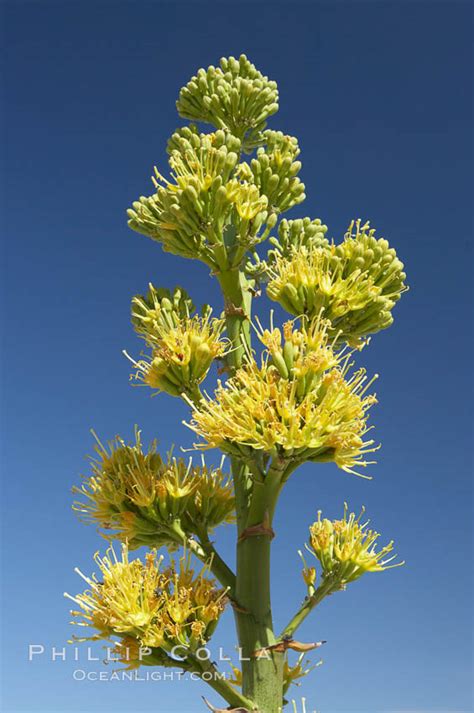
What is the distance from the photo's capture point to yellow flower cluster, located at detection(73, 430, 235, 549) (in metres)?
6.67

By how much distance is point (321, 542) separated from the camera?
7.06 m

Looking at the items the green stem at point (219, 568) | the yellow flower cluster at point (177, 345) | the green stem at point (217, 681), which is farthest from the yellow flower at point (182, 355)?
the green stem at point (217, 681)

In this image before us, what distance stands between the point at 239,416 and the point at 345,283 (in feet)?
5.35

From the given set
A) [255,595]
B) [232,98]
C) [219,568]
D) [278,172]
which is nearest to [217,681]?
[255,595]

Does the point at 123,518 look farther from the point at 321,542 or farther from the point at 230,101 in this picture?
the point at 230,101

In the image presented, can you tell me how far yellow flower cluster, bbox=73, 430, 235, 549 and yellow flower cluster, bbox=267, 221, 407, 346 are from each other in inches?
67.3

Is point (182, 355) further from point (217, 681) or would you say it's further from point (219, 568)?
point (217, 681)

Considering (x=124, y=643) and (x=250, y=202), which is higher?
(x=250, y=202)

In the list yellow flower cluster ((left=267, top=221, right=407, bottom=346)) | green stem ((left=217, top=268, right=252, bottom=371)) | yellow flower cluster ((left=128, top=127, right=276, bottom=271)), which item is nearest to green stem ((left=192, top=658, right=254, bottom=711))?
green stem ((left=217, top=268, right=252, bottom=371))

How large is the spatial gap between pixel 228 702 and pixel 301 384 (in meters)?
2.62

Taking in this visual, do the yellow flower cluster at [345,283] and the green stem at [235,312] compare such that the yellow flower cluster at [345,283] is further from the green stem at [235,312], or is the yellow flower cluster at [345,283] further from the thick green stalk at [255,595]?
the thick green stalk at [255,595]

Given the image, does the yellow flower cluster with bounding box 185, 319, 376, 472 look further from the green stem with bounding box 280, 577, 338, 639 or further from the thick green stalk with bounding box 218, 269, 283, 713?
the green stem with bounding box 280, 577, 338, 639

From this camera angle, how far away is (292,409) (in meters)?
5.84

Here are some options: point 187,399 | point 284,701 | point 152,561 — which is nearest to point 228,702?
point 284,701
